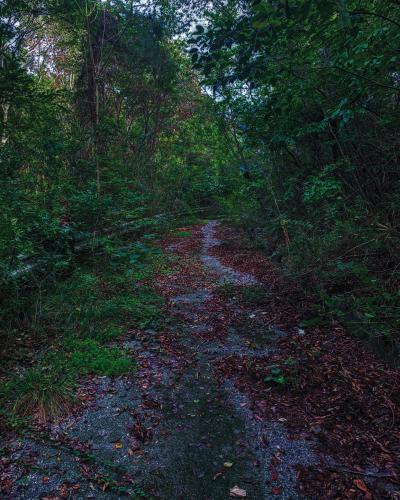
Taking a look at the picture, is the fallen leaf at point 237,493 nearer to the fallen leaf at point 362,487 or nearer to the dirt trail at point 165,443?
the dirt trail at point 165,443

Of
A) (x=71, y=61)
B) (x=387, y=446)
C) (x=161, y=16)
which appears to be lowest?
(x=387, y=446)

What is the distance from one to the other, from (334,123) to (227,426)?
18.6 feet

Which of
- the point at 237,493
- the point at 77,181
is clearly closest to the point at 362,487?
the point at 237,493

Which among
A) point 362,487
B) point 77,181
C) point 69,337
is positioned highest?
point 77,181

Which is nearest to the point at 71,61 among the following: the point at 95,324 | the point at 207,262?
the point at 207,262

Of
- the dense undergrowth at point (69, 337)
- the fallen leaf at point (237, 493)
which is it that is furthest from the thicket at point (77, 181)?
the fallen leaf at point (237, 493)

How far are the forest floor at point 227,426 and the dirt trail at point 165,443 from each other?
0.01 meters

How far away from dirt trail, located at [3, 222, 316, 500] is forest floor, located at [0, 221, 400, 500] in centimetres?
1

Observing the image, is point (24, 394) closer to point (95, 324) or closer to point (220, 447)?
point (95, 324)

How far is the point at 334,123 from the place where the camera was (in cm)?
620

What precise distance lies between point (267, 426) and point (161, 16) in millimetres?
13787

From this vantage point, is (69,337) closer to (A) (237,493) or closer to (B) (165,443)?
(B) (165,443)

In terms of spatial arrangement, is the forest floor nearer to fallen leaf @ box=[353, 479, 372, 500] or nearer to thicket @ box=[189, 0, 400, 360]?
fallen leaf @ box=[353, 479, 372, 500]

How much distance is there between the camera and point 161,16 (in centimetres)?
1196
